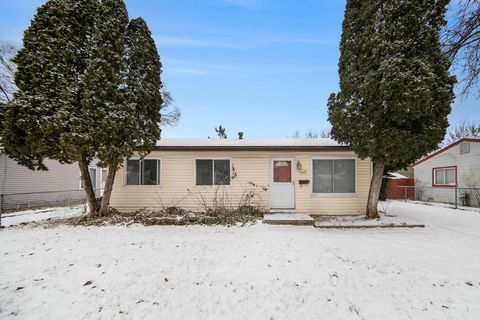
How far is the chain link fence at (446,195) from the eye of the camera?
43.7 ft

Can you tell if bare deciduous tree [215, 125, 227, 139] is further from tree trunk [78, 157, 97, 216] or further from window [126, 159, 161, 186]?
tree trunk [78, 157, 97, 216]

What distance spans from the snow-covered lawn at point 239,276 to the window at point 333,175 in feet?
9.77

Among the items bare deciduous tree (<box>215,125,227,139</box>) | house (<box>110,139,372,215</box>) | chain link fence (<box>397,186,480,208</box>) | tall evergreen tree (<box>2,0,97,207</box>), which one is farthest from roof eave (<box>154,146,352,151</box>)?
bare deciduous tree (<box>215,125,227,139</box>)

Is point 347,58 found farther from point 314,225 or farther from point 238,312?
point 238,312

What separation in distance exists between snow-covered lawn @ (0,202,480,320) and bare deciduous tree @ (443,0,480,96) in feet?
15.2

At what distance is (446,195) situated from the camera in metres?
15.0

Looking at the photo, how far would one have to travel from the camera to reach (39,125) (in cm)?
731

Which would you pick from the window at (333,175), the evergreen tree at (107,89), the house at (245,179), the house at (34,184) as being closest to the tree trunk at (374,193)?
the house at (245,179)

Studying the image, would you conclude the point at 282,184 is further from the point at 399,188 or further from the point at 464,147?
the point at 399,188

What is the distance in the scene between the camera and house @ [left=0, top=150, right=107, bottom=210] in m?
→ 12.6

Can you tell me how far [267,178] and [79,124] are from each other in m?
6.61

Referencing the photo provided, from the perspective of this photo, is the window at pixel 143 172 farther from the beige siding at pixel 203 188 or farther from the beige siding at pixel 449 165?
the beige siding at pixel 449 165

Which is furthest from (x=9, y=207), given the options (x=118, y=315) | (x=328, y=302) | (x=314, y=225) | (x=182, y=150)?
(x=328, y=302)

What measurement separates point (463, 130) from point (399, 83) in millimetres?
30649
